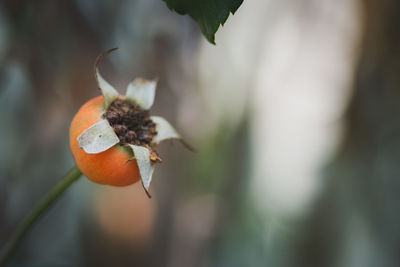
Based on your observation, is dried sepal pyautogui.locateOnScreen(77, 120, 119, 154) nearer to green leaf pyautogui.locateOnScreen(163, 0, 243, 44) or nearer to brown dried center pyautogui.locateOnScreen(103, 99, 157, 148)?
brown dried center pyautogui.locateOnScreen(103, 99, 157, 148)

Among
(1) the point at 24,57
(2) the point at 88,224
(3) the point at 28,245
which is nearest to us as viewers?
(1) the point at 24,57

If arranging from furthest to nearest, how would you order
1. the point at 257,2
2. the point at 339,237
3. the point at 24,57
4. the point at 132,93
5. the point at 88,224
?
1. the point at 339,237
2. the point at 257,2
3. the point at 88,224
4. the point at 24,57
5. the point at 132,93

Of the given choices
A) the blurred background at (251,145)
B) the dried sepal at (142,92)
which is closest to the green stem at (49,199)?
the dried sepal at (142,92)

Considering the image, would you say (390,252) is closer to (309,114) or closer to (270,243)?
(270,243)

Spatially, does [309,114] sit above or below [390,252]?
above

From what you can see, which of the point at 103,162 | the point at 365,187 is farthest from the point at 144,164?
the point at 365,187

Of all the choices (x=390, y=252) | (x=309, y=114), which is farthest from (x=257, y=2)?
(x=390, y=252)

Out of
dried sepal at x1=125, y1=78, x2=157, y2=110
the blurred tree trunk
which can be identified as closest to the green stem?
dried sepal at x1=125, y1=78, x2=157, y2=110

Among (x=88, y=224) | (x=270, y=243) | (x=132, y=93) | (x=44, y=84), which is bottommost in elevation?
(x=270, y=243)

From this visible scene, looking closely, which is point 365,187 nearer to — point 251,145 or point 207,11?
point 251,145
